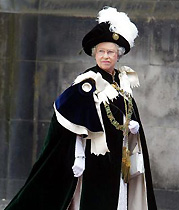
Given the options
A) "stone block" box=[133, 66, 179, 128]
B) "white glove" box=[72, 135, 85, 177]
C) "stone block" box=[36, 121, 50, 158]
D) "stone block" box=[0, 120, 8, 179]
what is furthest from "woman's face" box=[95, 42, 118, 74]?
"stone block" box=[0, 120, 8, 179]

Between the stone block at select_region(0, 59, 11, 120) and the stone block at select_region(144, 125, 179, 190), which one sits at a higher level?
the stone block at select_region(0, 59, 11, 120)

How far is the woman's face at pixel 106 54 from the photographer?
525cm

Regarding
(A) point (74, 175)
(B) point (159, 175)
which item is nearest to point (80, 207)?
(A) point (74, 175)

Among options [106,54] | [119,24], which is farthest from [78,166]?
[119,24]

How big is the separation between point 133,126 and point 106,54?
595 millimetres

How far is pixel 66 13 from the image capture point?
25.3ft

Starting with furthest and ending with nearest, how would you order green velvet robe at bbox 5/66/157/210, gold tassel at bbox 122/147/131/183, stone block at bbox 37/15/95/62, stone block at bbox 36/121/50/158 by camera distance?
stone block at bbox 36/121/50/158 → stone block at bbox 37/15/95/62 → gold tassel at bbox 122/147/131/183 → green velvet robe at bbox 5/66/157/210

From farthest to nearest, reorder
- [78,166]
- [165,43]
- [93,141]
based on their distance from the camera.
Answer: [165,43] < [93,141] < [78,166]

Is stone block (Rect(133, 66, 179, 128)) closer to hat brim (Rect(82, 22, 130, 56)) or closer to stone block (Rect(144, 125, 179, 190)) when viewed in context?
stone block (Rect(144, 125, 179, 190))

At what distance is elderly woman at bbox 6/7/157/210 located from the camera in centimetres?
513

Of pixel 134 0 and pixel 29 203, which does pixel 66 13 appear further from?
pixel 29 203

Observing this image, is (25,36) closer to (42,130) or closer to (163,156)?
(42,130)

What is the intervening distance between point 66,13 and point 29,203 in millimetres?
2969

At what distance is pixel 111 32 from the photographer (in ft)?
17.3
